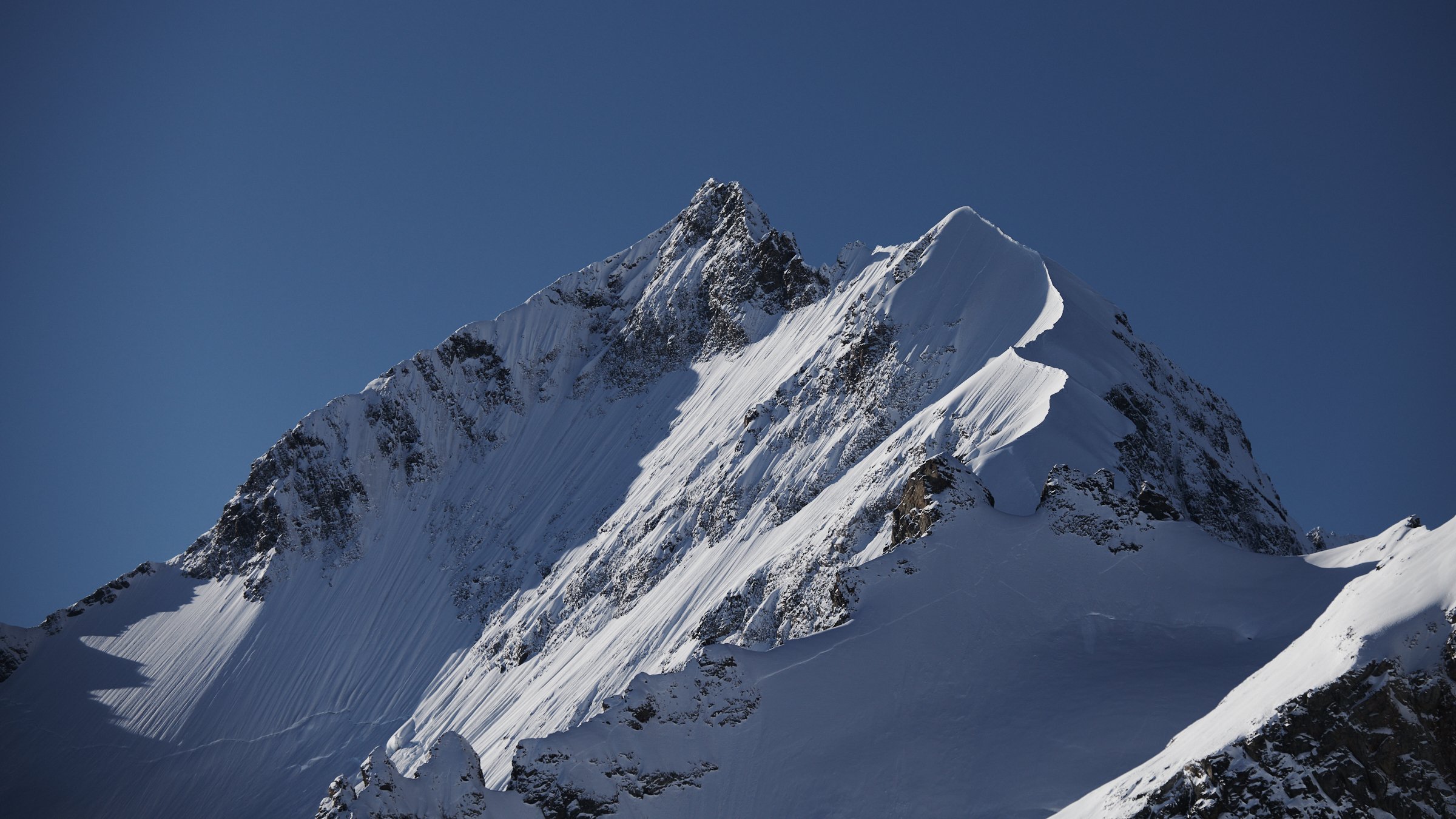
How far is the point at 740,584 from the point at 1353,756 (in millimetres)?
44641

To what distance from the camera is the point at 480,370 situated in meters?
132

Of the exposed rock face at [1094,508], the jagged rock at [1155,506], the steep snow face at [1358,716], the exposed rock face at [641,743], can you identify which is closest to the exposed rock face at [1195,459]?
the jagged rock at [1155,506]

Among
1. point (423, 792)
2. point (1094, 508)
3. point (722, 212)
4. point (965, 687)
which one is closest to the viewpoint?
point (423, 792)

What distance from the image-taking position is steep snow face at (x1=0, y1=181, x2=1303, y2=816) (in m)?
66.6

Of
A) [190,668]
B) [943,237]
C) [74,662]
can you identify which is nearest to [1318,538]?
[943,237]

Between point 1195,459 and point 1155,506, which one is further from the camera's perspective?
point 1195,459

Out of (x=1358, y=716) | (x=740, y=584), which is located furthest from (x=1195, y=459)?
(x=1358, y=716)

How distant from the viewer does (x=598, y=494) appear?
106500 mm

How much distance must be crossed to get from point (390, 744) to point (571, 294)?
58.4 metres

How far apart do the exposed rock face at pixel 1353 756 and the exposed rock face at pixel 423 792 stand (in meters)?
26.3

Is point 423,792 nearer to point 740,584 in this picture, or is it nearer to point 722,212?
point 740,584

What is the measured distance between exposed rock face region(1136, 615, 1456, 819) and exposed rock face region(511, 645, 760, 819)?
20980 millimetres

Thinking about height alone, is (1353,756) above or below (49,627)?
below

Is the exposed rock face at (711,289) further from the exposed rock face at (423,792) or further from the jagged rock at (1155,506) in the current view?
the exposed rock face at (423,792)
